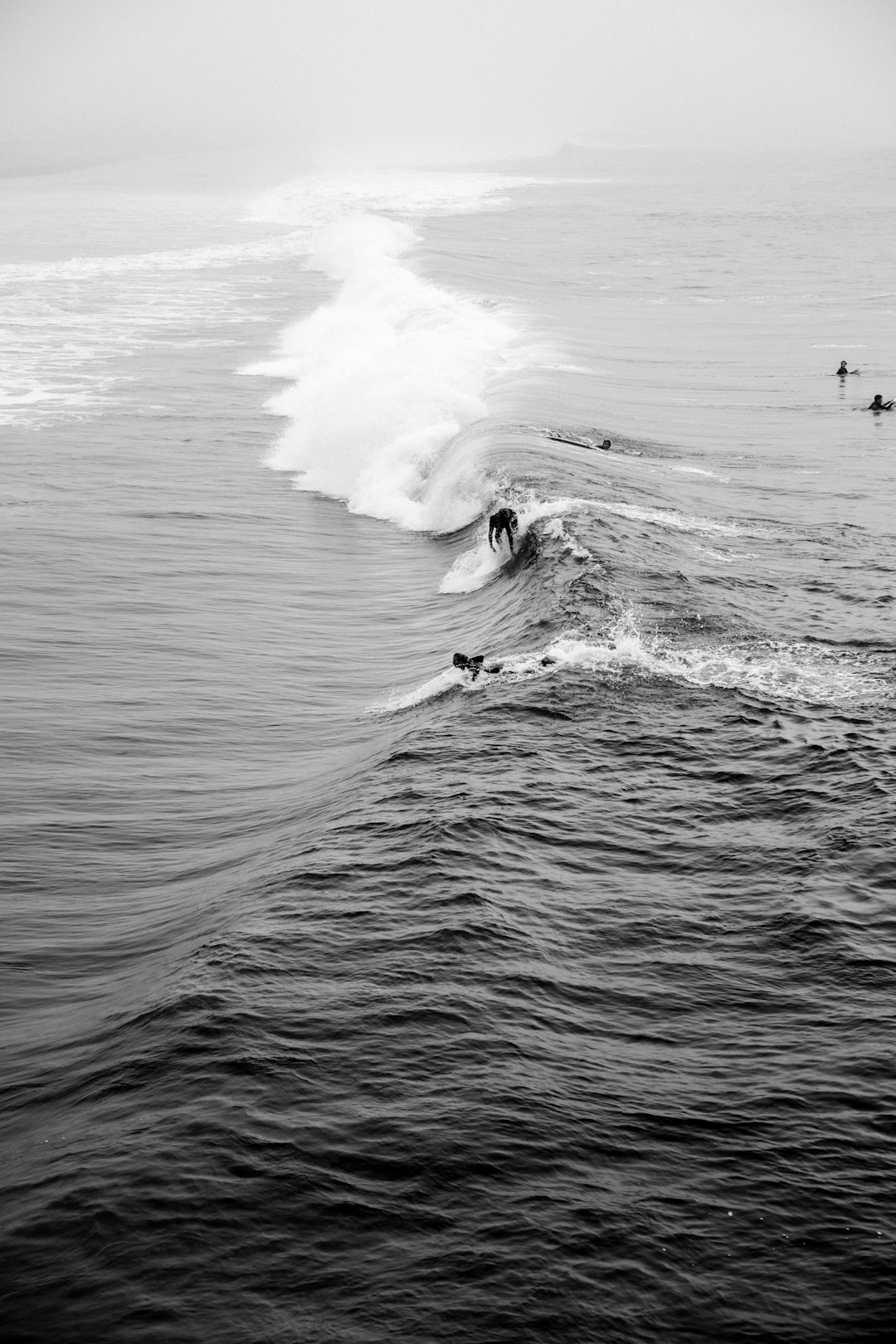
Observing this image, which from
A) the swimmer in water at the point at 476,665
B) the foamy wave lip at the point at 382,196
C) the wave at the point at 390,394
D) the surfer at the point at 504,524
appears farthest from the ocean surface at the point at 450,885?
the foamy wave lip at the point at 382,196

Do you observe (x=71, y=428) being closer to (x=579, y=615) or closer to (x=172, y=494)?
(x=172, y=494)

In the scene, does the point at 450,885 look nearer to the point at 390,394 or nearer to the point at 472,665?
the point at 472,665

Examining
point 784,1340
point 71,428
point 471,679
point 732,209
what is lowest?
point 784,1340

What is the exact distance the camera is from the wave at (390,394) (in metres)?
26.0

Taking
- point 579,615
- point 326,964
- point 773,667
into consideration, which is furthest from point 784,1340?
point 579,615

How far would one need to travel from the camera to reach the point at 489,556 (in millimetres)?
20484

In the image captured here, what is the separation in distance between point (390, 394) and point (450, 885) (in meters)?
23.1

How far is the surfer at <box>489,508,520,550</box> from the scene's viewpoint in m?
19.4

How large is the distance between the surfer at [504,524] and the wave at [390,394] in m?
2.80

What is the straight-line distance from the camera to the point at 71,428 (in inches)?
1178

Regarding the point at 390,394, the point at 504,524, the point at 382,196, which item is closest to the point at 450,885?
the point at 504,524

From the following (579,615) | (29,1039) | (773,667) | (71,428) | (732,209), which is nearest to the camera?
(29,1039)

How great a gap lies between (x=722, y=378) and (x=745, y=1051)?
29329 millimetres

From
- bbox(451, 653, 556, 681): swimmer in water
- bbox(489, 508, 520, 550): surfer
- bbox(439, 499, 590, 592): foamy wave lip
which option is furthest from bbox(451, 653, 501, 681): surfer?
bbox(489, 508, 520, 550): surfer
